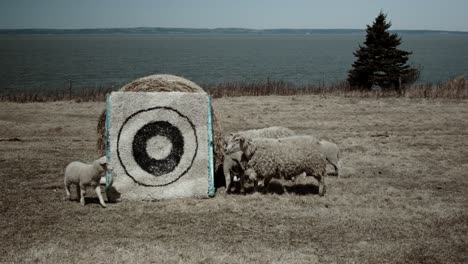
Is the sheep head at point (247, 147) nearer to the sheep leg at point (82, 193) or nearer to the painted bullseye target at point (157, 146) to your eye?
the painted bullseye target at point (157, 146)

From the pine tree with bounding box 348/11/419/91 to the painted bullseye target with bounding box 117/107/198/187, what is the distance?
23.9 m

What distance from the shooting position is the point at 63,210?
9.21 metres

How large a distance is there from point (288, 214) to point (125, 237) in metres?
2.90

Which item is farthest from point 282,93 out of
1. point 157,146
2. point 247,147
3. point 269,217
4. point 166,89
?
point 269,217

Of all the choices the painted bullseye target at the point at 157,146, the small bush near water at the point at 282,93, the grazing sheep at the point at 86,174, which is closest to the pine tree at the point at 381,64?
the small bush near water at the point at 282,93

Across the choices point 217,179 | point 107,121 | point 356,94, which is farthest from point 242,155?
point 356,94

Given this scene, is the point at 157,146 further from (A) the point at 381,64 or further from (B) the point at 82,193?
(A) the point at 381,64

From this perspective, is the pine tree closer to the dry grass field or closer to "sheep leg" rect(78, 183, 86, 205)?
the dry grass field

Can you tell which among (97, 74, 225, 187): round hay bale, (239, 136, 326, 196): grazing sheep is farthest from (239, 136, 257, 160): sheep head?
(97, 74, 225, 187): round hay bale

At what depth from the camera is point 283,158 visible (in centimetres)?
990

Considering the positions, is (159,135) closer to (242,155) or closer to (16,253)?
(242,155)

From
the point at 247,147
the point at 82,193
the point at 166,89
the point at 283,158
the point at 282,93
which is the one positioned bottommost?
the point at 82,193

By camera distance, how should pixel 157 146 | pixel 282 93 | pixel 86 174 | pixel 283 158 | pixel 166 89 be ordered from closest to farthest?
pixel 86 174 < pixel 283 158 < pixel 157 146 < pixel 166 89 < pixel 282 93

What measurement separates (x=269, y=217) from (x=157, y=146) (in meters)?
2.78
